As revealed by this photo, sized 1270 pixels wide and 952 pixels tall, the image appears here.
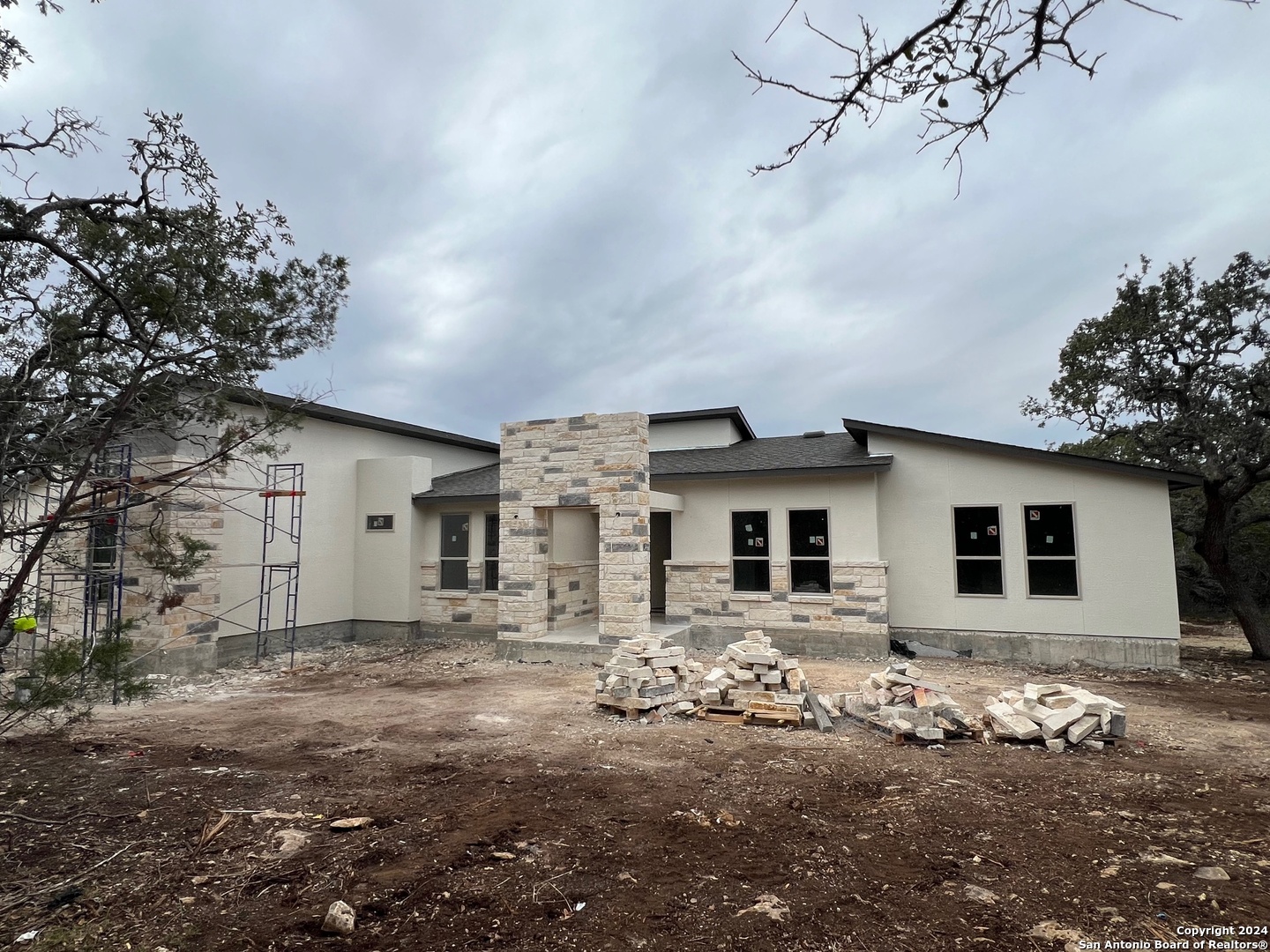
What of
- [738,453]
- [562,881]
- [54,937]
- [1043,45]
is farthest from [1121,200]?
[738,453]

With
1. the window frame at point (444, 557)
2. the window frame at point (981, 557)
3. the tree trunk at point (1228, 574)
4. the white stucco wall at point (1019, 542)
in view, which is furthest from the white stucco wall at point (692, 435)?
the tree trunk at point (1228, 574)

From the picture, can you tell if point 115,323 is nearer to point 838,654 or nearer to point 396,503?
point 396,503

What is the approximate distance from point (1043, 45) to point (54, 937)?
6.41 meters

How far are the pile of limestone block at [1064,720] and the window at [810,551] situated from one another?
547 centimetres

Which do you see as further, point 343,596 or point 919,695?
point 343,596

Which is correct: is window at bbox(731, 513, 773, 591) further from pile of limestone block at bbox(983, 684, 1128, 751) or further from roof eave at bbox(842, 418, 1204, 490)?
pile of limestone block at bbox(983, 684, 1128, 751)

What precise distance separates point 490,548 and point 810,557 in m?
7.03

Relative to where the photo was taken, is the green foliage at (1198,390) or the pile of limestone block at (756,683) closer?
the pile of limestone block at (756,683)

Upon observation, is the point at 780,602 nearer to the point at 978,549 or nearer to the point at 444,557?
the point at 978,549

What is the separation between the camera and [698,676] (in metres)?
9.27

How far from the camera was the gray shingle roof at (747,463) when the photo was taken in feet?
40.2

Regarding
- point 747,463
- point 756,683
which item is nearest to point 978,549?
point 747,463

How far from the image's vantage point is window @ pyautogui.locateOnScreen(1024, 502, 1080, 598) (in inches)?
440

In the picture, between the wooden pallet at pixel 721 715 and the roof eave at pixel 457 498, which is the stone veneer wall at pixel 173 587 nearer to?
the roof eave at pixel 457 498
